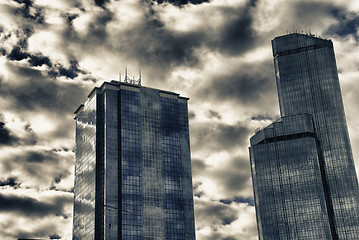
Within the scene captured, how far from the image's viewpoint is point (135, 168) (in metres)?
190

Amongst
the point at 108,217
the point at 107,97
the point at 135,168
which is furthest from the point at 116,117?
the point at 108,217

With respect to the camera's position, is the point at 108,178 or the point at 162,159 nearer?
the point at 108,178

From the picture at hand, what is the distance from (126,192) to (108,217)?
39.0 ft

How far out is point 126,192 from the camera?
184m

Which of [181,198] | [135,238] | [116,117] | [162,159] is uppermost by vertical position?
[116,117]

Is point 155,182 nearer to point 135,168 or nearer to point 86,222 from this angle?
point 135,168

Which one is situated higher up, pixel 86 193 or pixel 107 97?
pixel 107 97

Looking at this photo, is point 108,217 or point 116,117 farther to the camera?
point 116,117

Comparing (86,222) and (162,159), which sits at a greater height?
(162,159)

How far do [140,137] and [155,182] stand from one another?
18893 mm

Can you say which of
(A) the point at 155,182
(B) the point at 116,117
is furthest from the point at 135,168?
(B) the point at 116,117

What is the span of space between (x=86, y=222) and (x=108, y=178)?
19785mm

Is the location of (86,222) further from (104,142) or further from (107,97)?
(107,97)

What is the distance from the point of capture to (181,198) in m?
196
